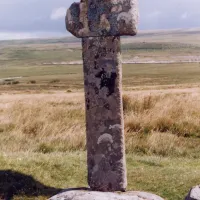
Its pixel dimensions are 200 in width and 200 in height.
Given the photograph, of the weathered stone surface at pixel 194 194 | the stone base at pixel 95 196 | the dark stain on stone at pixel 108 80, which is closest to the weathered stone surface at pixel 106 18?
the dark stain on stone at pixel 108 80

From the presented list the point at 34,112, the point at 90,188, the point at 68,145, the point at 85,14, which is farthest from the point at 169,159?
the point at 34,112

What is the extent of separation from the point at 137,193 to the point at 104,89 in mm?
1814

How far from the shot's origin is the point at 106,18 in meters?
7.73

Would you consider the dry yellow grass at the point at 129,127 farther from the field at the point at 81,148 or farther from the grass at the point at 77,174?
the grass at the point at 77,174

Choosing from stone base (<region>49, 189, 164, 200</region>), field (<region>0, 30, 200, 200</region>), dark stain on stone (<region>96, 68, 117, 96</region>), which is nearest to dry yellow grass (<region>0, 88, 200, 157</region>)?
field (<region>0, 30, 200, 200</region>)

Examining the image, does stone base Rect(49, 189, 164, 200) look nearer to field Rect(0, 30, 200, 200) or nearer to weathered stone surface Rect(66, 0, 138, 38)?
field Rect(0, 30, 200, 200)

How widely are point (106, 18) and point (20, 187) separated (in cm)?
346

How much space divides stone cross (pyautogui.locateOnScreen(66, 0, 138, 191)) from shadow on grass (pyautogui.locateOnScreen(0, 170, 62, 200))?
1.02 metres

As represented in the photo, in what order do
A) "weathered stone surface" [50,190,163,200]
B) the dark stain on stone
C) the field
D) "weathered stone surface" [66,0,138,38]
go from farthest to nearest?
the field < the dark stain on stone < "weathered stone surface" [66,0,138,38] < "weathered stone surface" [50,190,163,200]

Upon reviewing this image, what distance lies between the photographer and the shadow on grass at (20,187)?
8.27 meters

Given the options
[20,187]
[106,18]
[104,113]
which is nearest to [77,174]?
[20,187]

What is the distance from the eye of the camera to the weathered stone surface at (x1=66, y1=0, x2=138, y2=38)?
7.68 meters

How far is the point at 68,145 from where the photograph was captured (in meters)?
12.7

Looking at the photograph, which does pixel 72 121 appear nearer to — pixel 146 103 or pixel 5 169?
pixel 146 103
